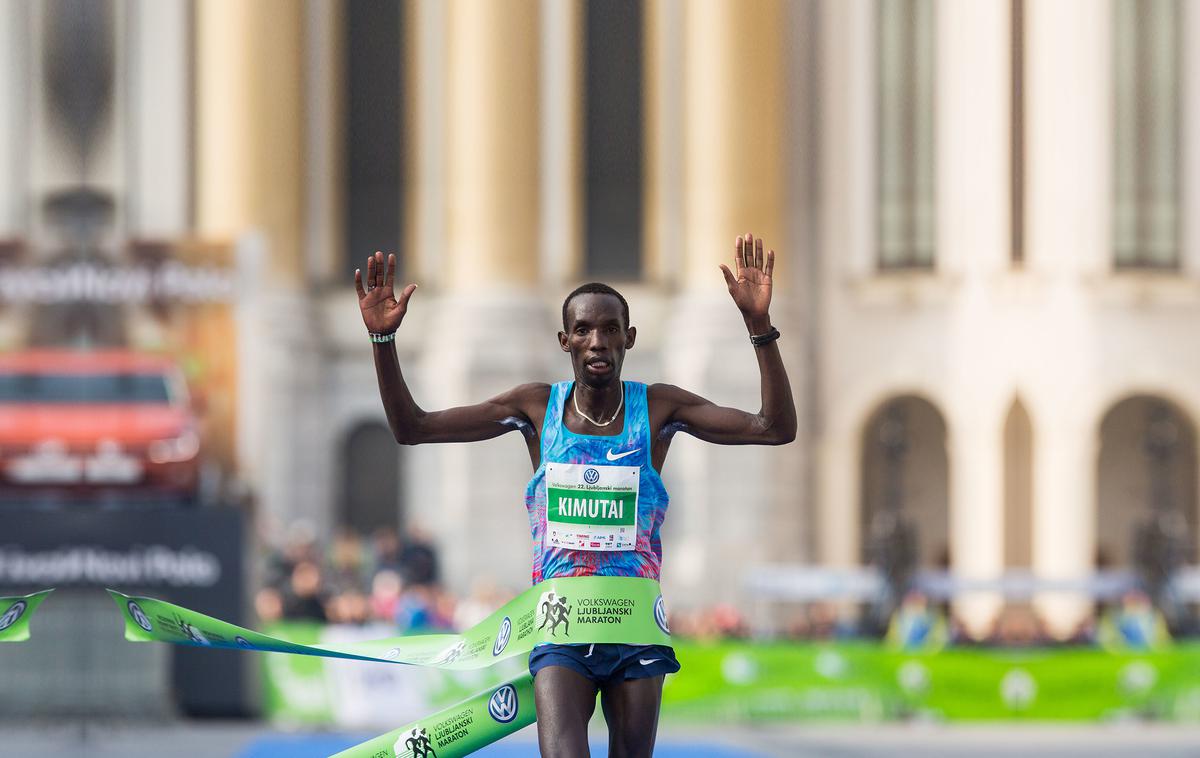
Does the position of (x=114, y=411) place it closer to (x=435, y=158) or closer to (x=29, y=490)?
(x=29, y=490)

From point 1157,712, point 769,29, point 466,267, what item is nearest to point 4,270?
point 1157,712

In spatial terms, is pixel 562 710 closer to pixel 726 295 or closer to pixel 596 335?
pixel 596 335

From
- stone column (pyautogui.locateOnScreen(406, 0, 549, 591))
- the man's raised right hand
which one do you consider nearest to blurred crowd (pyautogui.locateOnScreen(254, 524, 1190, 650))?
stone column (pyautogui.locateOnScreen(406, 0, 549, 591))

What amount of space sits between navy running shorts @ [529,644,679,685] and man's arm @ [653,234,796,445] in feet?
2.27

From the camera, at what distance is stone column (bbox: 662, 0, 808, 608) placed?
38.2 meters

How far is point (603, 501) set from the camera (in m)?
6.45

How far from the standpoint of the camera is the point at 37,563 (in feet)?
61.8

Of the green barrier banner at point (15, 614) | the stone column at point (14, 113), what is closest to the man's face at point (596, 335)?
the green barrier banner at point (15, 614)

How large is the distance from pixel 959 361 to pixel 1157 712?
1693 centimetres

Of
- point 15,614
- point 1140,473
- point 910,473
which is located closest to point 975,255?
point 910,473

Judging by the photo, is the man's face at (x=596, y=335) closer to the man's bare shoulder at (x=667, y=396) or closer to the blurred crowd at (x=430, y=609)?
the man's bare shoulder at (x=667, y=396)

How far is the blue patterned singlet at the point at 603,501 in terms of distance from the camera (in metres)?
6.50

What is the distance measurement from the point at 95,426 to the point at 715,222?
62.3ft

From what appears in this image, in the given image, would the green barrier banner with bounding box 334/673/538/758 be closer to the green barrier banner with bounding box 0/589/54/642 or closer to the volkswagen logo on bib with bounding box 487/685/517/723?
the volkswagen logo on bib with bounding box 487/685/517/723
